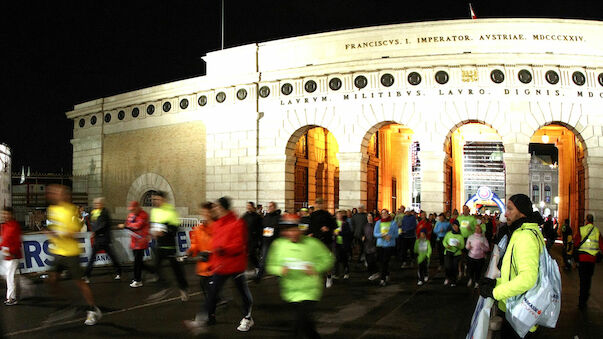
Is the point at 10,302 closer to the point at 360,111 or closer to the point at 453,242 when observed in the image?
the point at 453,242

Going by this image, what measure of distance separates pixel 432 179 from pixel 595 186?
6470 millimetres

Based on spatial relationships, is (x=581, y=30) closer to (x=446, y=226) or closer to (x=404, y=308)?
(x=446, y=226)

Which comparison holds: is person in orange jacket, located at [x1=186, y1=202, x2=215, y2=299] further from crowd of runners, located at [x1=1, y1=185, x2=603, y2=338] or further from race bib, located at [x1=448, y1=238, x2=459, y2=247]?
race bib, located at [x1=448, y1=238, x2=459, y2=247]

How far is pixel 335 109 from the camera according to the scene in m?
23.4

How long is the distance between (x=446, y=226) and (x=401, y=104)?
29.2 feet

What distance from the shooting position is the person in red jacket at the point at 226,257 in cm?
746

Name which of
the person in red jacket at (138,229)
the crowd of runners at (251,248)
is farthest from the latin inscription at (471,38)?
the person in red jacket at (138,229)

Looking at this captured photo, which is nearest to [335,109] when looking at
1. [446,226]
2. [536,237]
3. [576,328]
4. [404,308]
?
[446,226]

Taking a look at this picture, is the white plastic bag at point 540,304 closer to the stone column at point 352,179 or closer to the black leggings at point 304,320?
the black leggings at point 304,320

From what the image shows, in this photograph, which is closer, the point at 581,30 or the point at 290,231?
the point at 290,231

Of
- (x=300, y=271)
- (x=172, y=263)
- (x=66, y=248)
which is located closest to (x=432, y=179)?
(x=172, y=263)

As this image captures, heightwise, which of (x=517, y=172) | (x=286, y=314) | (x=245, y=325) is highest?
(x=517, y=172)

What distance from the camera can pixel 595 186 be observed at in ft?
68.9

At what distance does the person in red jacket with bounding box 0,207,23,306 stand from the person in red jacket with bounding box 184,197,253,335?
13.9 ft
